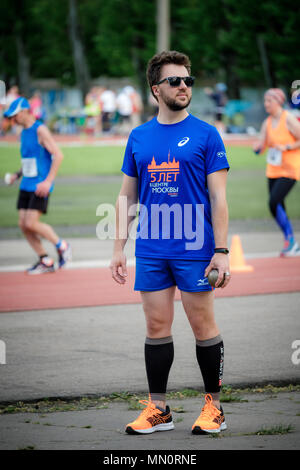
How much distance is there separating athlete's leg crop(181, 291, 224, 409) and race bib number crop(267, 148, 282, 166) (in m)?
6.62

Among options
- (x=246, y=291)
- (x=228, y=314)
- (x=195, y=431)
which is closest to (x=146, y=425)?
(x=195, y=431)

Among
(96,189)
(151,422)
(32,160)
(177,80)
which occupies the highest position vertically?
(96,189)

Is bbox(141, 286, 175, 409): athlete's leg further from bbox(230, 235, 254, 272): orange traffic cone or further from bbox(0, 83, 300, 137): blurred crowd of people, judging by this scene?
bbox(0, 83, 300, 137): blurred crowd of people

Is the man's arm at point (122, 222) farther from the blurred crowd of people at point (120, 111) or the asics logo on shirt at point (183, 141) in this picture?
the blurred crowd of people at point (120, 111)

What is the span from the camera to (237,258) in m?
10.9

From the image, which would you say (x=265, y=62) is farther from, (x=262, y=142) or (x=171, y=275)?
(x=171, y=275)

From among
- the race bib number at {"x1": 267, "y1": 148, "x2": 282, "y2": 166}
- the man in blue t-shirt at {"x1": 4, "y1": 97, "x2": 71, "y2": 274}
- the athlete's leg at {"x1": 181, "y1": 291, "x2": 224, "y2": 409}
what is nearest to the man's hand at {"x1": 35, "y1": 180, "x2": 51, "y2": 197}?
the man in blue t-shirt at {"x1": 4, "y1": 97, "x2": 71, "y2": 274}

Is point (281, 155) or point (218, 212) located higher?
point (281, 155)

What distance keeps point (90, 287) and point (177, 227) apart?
4.99m

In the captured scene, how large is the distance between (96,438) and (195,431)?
1.82ft

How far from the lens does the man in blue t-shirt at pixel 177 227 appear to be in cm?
495

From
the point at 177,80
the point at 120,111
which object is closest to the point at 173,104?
the point at 177,80
